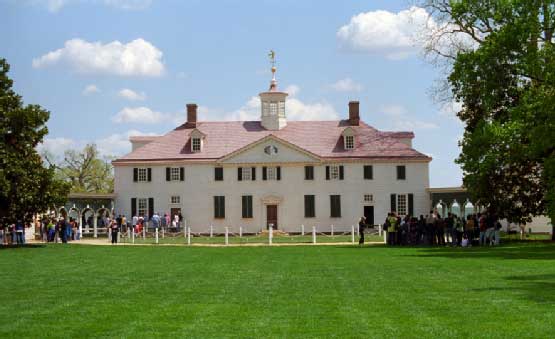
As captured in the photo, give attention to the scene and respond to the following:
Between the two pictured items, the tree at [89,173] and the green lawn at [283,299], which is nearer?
the green lawn at [283,299]

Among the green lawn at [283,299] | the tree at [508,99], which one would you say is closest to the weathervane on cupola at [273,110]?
the tree at [508,99]

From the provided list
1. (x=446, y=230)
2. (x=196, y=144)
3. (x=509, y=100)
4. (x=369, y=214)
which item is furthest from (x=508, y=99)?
(x=196, y=144)

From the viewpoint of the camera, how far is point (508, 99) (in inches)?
1519

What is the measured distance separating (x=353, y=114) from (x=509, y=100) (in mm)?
24650

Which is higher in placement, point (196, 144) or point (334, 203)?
point (196, 144)

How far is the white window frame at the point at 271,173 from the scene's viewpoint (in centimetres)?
5897

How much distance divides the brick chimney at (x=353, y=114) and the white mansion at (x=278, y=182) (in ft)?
7.02

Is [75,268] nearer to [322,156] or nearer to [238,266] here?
[238,266]

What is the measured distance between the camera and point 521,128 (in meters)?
35.0

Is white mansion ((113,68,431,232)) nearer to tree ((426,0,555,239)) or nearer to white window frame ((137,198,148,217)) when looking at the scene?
white window frame ((137,198,148,217))

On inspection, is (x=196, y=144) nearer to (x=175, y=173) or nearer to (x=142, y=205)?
(x=175, y=173)

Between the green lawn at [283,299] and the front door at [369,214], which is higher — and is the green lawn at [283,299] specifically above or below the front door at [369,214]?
below

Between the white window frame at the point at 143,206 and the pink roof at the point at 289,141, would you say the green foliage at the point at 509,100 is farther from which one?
the white window frame at the point at 143,206

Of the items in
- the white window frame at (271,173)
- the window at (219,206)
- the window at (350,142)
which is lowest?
the window at (219,206)
